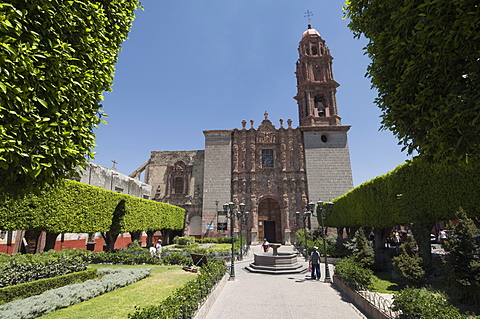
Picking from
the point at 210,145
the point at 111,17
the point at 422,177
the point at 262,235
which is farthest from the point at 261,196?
the point at 111,17

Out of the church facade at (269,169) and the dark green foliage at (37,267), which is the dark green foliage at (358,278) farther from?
the church facade at (269,169)

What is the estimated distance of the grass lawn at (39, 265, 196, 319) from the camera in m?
6.70

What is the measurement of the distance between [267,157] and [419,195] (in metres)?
21.5

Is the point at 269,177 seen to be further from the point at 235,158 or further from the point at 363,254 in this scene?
the point at 363,254

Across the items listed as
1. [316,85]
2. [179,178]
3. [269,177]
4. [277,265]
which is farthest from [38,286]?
[316,85]

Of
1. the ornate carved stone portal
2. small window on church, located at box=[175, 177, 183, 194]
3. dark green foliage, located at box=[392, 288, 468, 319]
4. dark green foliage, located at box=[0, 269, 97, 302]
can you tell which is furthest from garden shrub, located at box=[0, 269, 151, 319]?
small window on church, located at box=[175, 177, 183, 194]

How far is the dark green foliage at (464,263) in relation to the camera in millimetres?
7121

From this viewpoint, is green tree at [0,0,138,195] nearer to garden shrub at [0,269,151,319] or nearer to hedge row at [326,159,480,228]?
garden shrub at [0,269,151,319]

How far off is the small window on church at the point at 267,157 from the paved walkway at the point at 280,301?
20.7 meters

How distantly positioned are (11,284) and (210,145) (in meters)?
25.5

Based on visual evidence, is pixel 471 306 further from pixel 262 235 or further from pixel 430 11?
pixel 262 235

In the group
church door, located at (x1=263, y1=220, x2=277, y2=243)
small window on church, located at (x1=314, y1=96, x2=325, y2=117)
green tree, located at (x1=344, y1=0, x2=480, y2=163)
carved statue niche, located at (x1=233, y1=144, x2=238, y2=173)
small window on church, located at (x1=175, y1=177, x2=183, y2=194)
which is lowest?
church door, located at (x1=263, y1=220, x2=277, y2=243)

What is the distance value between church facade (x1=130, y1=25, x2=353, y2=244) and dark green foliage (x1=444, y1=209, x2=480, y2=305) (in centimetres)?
2174

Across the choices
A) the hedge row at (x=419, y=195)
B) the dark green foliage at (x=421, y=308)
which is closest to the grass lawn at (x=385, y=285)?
the hedge row at (x=419, y=195)
